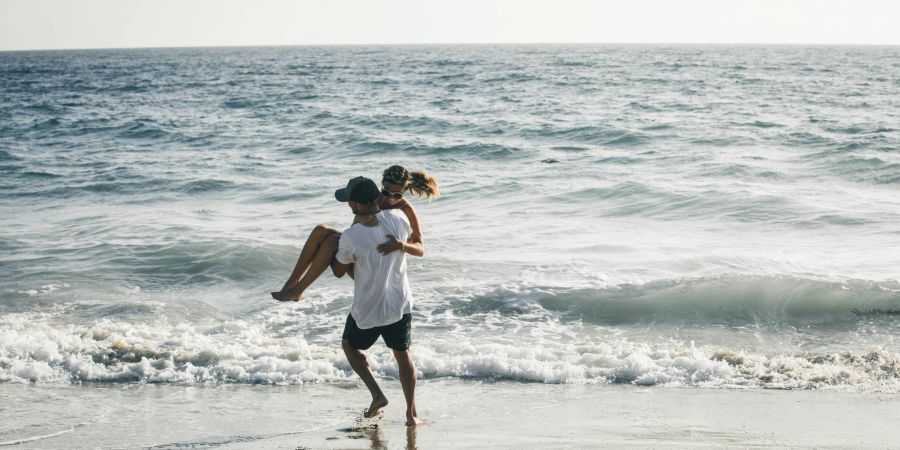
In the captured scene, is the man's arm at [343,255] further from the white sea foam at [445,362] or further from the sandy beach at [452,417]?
the white sea foam at [445,362]

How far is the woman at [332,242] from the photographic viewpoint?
4887mm

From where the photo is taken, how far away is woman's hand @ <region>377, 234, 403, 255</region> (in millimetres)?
4879

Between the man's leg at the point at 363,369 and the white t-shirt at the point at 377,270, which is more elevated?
the white t-shirt at the point at 377,270

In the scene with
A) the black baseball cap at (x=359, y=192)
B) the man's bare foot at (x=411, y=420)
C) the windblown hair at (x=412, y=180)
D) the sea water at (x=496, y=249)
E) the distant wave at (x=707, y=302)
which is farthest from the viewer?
the distant wave at (x=707, y=302)

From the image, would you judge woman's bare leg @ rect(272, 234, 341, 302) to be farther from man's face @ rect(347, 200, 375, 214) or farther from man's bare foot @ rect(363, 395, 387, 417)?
man's bare foot @ rect(363, 395, 387, 417)

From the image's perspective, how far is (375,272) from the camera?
195 inches

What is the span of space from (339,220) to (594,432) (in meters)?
8.79

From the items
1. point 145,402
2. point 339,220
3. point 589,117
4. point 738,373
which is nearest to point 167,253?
point 339,220

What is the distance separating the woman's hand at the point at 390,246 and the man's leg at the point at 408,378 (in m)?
0.70

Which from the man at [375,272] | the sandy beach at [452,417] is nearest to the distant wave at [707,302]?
the sandy beach at [452,417]

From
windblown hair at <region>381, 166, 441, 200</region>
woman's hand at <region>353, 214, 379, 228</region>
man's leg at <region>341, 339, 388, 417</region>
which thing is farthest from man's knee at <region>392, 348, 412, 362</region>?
windblown hair at <region>381, 166, 441, 200</region>

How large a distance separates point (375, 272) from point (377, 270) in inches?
0.6

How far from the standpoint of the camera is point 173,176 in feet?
59.2

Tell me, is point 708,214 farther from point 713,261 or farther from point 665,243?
point 713,261
